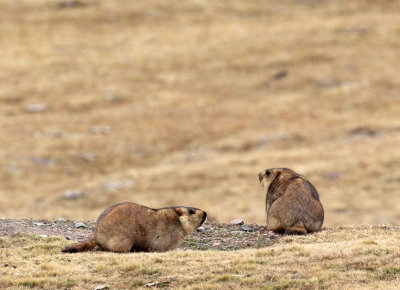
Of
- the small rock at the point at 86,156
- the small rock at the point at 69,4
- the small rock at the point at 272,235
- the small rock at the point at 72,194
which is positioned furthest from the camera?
the small rock at the point at 69,4

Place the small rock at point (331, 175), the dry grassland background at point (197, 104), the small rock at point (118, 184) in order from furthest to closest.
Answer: the small rock at point (331, 175)
the small rock at point (118, 184)
the dry grassland background at point (197, 104)

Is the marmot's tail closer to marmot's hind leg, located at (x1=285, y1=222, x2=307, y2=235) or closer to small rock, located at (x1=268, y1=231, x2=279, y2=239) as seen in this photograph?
small rock, located at (x1=268, y1=231, x2=279, y2=239)

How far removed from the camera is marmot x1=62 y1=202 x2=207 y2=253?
1518cm

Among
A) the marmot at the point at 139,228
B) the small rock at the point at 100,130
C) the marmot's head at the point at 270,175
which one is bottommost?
the small rock at the point at 100,130

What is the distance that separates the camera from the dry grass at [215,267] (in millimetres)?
12742

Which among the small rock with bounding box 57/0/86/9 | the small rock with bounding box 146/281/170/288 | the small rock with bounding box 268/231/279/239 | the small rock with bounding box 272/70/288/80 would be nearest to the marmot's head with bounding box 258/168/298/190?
the small rock with bounding box 268/231/279/239

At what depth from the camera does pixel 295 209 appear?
17453mm

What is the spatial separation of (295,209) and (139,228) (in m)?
4.04

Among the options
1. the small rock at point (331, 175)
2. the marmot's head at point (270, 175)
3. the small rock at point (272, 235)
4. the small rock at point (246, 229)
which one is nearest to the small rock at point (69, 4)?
the small rock at point (331, 175)

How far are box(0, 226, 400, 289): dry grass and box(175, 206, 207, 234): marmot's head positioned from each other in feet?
3.01

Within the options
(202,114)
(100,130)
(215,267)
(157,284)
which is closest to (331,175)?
(202,114)

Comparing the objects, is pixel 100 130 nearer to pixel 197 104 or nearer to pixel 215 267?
pixel 197 104

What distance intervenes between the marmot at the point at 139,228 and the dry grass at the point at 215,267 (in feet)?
1.33

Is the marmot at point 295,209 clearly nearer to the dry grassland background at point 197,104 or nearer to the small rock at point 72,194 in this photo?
the dry grassland background at point 197,104
